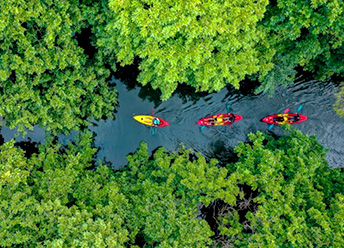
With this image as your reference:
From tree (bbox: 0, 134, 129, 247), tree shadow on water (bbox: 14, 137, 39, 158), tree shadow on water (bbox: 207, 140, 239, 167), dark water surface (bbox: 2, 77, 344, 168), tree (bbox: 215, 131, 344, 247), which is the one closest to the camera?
tree (bbox: 0, 134, 129, 247)

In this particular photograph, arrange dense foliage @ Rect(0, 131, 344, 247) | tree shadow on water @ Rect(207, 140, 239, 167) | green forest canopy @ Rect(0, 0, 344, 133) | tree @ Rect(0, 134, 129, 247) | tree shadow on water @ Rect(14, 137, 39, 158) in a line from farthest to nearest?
1. tree shadow on water @ Rect(207, 140, 239, 167)
2. tree shadow on water @ Rect(14, 137, 39, 158)
3. dense foliage @ Rect(0, 131, 344, 247)
4. tree @ Rect(0, 134, 129, 247)
5. green forest canopy @ Rect(0, 0, 344, 133)

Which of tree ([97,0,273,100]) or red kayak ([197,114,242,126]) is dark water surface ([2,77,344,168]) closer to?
red kayak ([197,114,242,126])

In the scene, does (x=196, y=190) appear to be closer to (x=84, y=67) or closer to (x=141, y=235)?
(x=141, y=235)

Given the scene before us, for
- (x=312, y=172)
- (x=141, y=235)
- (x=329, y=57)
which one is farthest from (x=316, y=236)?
(x=329, y=57)

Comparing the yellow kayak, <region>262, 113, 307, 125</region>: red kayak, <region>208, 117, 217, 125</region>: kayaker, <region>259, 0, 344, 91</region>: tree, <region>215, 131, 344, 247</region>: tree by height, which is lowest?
<region>215, 131, 344, 247</region>: tree

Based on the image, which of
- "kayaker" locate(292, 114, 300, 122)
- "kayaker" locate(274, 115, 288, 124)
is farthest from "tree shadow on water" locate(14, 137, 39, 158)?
"kayaker" locate(292, 114, 300, 122)

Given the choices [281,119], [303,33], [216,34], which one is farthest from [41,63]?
[281,119]

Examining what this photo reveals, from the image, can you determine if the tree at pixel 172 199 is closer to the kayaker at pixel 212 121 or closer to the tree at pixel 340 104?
the kayaker at pixel 212 121

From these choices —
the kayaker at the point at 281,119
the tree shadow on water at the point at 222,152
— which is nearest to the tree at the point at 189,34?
the kayaker at the point at 281,119

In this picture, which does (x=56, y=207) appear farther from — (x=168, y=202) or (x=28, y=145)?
(x=28, y=145)
